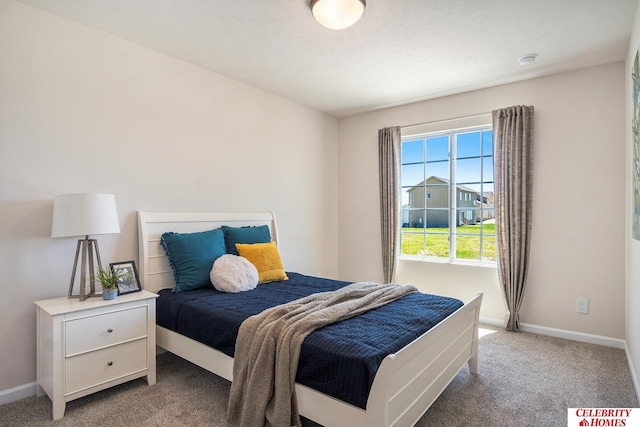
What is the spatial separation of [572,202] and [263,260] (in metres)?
2.92

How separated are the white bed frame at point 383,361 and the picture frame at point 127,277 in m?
0.20

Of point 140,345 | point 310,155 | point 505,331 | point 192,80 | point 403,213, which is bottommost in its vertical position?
point 505,331

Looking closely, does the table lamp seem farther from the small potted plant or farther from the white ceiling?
the white ceiling

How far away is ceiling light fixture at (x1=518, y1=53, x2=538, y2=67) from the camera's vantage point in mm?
2988

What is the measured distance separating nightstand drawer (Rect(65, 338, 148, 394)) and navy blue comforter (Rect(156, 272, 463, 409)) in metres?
0.27

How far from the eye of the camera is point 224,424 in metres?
1.96

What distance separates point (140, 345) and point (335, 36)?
2635 millimetres

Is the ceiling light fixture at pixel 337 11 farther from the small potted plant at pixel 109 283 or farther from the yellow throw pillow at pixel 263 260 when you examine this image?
the small potted plant at pixel 109 283

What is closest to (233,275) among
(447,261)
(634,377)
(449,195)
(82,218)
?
(82,218)

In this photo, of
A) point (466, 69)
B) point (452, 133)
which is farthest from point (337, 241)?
point (466, 69)

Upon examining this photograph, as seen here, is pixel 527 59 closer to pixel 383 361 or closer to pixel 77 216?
pixel 383 361

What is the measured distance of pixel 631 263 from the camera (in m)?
2.65

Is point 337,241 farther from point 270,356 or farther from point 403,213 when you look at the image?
point 270,356

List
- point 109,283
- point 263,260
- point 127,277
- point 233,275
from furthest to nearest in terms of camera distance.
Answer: point 263,260 → point 233,275 → point 127,277 → point 109,283
